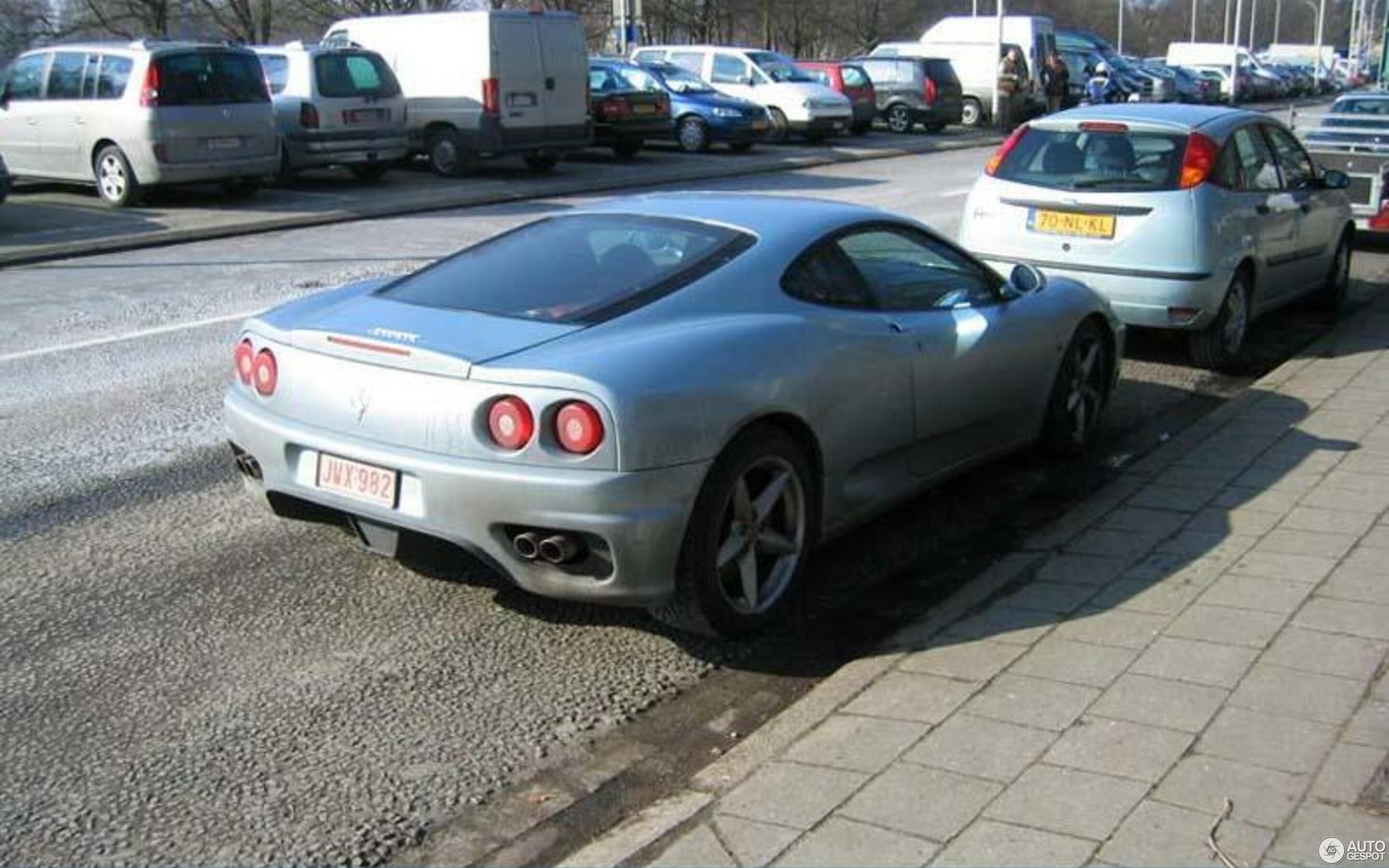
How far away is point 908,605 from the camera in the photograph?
5102 mm

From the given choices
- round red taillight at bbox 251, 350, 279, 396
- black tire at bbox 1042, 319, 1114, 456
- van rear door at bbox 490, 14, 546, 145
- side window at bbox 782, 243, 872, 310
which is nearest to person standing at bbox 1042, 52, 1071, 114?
van rear door at bbox 490, 14, 546, 145

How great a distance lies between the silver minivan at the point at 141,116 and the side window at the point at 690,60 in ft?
43.4

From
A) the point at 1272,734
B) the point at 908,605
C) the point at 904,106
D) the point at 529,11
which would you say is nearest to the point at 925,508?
the point at 908,605

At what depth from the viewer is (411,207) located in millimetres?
17203

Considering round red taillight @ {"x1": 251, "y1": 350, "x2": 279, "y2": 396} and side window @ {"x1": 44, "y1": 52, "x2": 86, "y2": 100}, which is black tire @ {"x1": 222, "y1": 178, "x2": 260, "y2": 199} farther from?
round red taillight @ {"x1": 251, "y1": 350, "x2": 279, "y2": 396}

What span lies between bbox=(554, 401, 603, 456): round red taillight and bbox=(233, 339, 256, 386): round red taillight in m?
1.37

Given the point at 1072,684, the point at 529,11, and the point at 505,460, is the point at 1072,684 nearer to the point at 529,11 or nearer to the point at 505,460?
the point at 505,460

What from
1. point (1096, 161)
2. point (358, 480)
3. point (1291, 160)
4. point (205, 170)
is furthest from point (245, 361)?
point (205, 170)

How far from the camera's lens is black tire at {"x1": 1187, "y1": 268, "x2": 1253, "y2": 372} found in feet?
28.5

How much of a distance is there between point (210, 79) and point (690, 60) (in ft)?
46.5

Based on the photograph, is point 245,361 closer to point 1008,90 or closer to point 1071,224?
point 1071,224

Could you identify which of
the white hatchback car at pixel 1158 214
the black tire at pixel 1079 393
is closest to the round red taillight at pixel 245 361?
the black tire at pixel 1079 393

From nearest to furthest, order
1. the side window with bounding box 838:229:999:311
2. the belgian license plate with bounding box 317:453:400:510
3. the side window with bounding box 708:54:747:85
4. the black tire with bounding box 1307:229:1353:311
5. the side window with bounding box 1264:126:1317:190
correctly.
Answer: the belgian license plate with bounding box 317:453:400:510, the side window with bounding box 838:229:999:311, the side window with bounding box 1264:126:1317:190, the black tire with bounding box 1307:229:1353:311, the side window with bounding box 708:54:747:85

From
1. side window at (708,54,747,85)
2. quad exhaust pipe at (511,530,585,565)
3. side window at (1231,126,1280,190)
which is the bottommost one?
quad exhaust pipe at (511,530,585,565)
